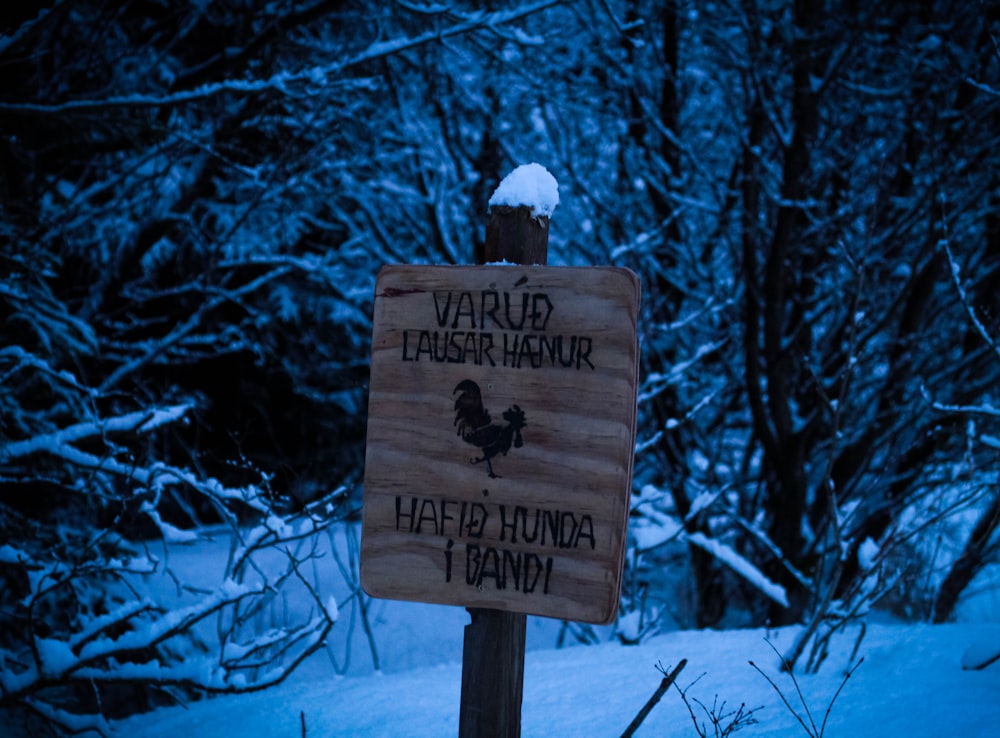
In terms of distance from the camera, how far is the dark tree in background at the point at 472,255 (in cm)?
330

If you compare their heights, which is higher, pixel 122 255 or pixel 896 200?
pixel 896 200

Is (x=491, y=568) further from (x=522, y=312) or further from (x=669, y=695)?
(x=669, y=695)

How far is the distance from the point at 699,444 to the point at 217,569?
11.7 ft

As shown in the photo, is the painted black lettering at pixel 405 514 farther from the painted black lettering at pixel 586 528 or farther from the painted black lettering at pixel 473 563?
the painted black lettering at pixel 586 528

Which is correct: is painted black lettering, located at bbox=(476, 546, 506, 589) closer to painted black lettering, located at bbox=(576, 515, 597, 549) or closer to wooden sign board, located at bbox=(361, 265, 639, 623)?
wooden sign board, located at bbox=(361, 265, 639, 623)

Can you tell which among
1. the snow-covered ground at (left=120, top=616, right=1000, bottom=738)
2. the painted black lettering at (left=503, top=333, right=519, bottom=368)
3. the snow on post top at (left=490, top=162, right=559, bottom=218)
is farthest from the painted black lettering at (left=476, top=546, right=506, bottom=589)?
the snow-covered ground at (left=120, top=616, right=1000, bottom=738)

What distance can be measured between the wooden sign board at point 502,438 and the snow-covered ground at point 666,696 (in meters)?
0.75

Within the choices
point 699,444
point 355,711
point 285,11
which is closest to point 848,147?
point 699,444

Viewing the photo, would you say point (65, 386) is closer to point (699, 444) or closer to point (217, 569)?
point (217, 569)

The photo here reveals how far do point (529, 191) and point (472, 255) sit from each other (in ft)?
15.2

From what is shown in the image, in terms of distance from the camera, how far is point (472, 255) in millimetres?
6012

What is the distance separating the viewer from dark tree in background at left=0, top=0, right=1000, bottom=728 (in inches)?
130

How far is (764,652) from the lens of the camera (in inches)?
99.5

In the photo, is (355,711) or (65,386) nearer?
(355,711)
